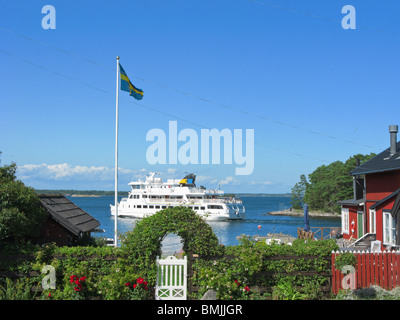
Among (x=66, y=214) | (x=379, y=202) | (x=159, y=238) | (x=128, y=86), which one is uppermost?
(x=128, y=86)

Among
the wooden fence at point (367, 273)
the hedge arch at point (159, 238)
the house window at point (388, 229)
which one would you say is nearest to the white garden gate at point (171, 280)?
the hedge arch at point (159, 238)

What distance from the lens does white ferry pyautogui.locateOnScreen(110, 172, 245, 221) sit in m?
63.3

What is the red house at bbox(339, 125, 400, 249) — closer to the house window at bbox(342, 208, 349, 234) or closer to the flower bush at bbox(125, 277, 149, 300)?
the house window at bbox(342, 208, 349, 234)

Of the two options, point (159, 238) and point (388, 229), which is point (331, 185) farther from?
point (159, 238)

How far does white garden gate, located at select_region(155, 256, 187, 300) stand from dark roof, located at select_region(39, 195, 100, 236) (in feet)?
13.1

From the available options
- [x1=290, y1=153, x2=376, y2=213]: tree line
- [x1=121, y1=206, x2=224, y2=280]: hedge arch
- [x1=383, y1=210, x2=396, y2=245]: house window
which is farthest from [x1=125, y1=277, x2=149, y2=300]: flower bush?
[x1=290, y1=153, x2=376, y2=213]: tree line

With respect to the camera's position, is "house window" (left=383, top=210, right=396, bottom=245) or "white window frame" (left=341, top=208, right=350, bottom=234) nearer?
"house window" (left=383, top=210, right=396, bottom=245)

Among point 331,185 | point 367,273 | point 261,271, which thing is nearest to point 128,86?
point 261,271

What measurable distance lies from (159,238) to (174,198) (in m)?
55.9

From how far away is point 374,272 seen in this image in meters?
9.22
